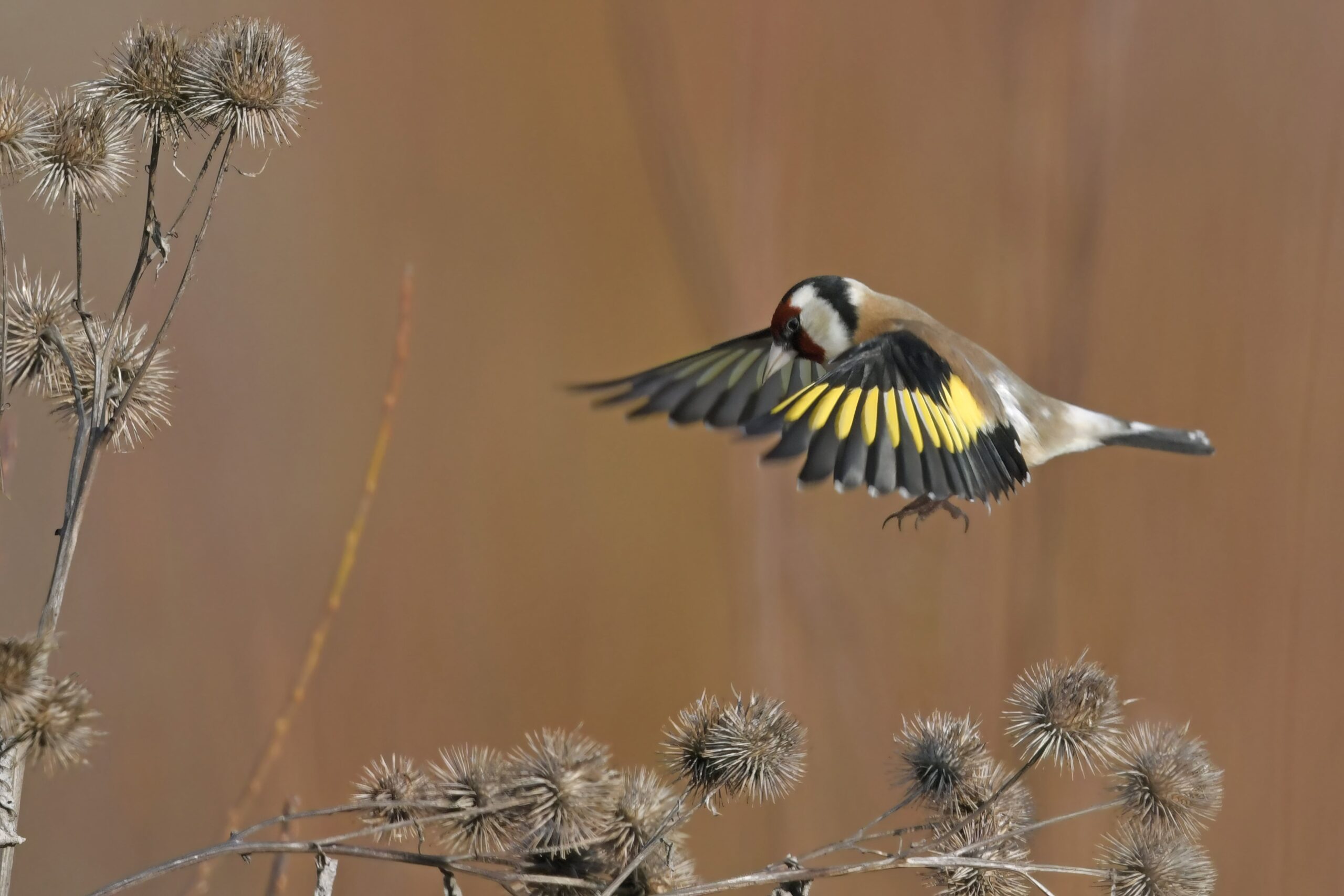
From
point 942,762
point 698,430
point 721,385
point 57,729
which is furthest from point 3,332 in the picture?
point 698,430

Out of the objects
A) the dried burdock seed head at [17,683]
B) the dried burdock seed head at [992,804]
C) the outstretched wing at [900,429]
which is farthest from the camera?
the outstretched wing at [900,429]

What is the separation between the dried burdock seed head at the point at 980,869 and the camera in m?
0.85

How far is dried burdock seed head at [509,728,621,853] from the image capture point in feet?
2.64

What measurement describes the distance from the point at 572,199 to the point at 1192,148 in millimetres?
1434

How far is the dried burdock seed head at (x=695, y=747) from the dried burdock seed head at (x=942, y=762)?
165mm

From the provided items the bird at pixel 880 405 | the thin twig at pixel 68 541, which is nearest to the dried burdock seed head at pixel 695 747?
the bird at pixel 880 405

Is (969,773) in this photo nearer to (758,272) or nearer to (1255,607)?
(758,272)

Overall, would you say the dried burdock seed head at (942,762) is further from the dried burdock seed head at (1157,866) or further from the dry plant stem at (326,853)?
the dry plant stem at (326,853)

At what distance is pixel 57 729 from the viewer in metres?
0.59

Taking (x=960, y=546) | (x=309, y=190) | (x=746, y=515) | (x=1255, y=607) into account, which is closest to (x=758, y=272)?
(x=746, y=515)

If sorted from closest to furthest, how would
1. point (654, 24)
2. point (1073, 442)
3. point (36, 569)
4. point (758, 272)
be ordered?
point (1073, 442) → point (36, 569) → point (758, 272) → point (654, 24)

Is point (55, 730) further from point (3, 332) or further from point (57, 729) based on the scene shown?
point (3, 332)

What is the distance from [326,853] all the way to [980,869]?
489mm

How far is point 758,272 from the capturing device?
2223mm
